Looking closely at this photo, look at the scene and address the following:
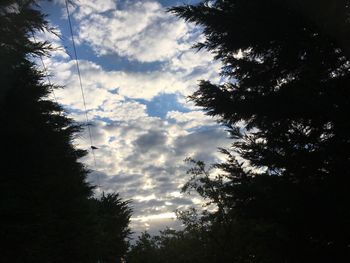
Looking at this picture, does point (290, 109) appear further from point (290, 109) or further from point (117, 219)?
point (117, 219)

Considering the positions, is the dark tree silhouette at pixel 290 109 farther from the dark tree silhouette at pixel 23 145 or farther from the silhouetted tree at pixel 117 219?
the silhouetted tree at pixel 117 219

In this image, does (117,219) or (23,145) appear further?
(117,219)

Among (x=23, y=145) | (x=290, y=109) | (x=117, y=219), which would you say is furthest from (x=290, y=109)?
(x=117, y=219)

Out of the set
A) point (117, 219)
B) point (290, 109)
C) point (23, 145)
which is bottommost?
point (290, 109)

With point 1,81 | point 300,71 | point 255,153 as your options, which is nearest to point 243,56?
point 300,71

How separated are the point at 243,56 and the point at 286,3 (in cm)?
215

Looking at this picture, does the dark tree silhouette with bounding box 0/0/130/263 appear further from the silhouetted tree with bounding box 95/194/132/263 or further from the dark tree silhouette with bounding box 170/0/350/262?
the silhouetted tree with bounding box 95/194/132/263

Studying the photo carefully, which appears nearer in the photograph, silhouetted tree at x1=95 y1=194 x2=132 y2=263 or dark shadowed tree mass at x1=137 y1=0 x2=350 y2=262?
dark shadowed tree mass at x1=137 y1=0 x2=350 y2=262

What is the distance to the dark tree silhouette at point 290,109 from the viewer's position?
21.9ft

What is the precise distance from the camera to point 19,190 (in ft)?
37.0

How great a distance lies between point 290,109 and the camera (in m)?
7.62

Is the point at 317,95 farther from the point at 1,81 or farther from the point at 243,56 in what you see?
the point at 1,81

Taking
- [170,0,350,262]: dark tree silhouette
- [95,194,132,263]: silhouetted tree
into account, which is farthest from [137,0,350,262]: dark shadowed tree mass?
[95,194,132,263]: silhouetted tree

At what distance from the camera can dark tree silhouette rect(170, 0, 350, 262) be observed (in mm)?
6664
